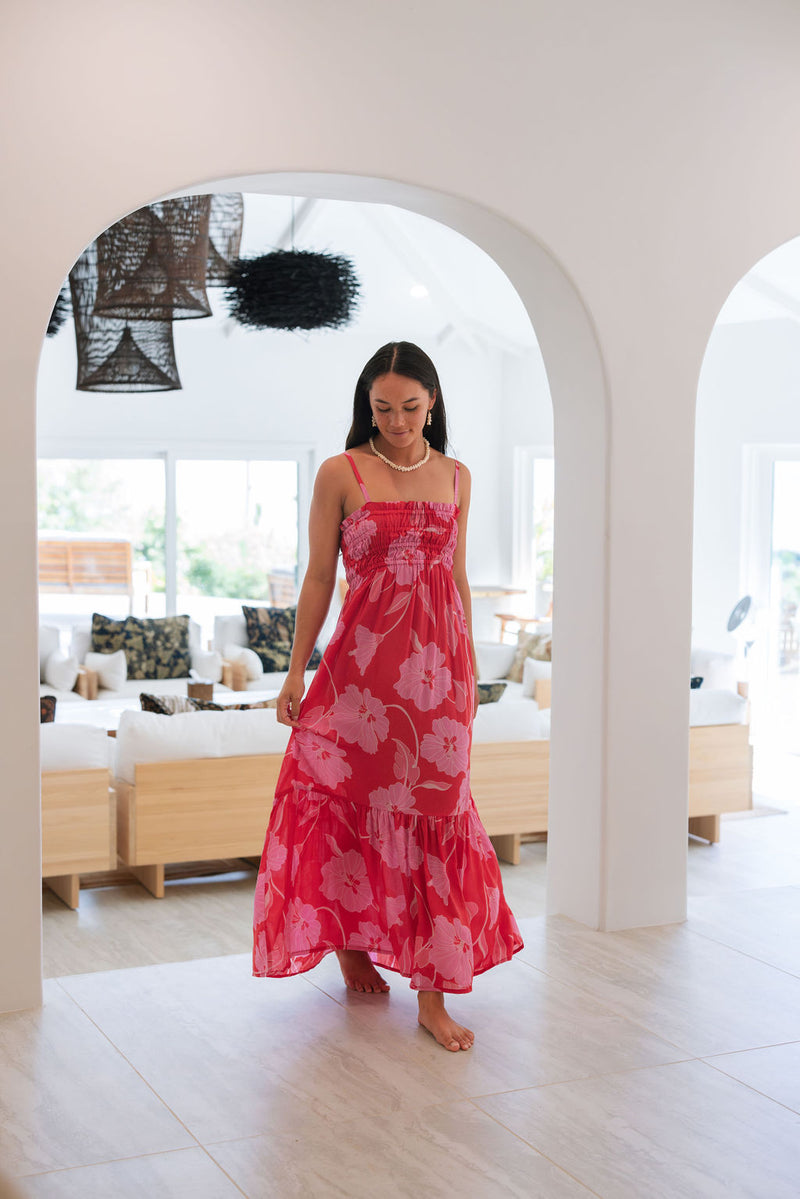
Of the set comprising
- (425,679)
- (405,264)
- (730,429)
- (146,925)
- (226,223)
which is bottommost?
(146,925)

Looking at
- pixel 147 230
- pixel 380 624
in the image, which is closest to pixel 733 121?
pixel 380 624

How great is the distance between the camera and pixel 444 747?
9.01 feet

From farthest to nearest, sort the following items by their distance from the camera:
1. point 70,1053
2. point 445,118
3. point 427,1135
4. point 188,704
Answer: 1. point 188,704
2. point 445,118
3. point 70,1053
4. point 427,1135

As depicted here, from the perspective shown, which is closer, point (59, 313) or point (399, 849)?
point (399, 849)

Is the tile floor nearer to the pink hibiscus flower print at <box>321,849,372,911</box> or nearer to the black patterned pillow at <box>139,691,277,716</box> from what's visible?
the pink hibiscus flower print at <box>321,849,372,911</box>

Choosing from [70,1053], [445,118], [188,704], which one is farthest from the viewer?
[188,704]

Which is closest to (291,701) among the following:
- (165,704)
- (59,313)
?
(165,704)

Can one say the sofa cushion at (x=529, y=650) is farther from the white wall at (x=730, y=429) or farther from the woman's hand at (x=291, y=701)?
the woman's hand at (x=291, y=701)

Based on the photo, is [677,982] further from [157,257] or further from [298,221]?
[298,221]

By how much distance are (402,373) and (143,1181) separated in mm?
1639

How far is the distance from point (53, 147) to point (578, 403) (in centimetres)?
152

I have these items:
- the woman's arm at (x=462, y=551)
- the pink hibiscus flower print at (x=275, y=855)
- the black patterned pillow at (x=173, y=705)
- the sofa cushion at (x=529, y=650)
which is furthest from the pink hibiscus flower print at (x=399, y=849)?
the sofa cushion at (x=529, y=650)

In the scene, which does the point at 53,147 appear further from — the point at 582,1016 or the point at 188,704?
the point at 188,704

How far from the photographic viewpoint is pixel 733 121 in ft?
11.3
